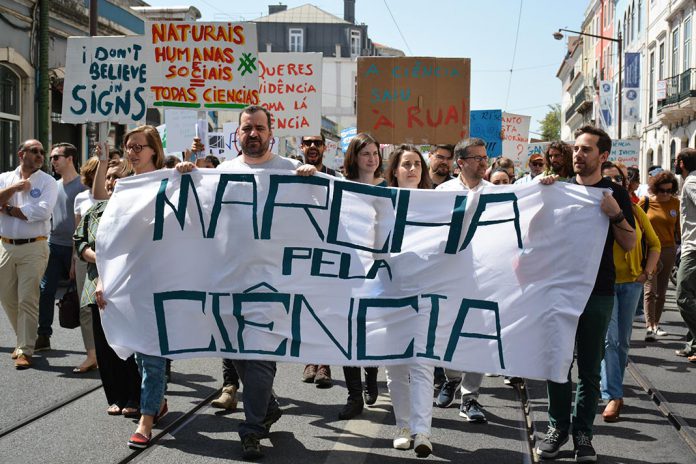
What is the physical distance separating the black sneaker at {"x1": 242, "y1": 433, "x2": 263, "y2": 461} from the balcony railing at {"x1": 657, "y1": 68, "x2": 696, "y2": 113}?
3145cm

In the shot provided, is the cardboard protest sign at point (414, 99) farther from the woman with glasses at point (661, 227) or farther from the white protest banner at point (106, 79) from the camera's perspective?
the white protest banner at point (106, 79)

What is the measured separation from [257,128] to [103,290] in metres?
1.42

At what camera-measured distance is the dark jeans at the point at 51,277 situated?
909 cm

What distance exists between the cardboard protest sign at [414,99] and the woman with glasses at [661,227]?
102 inches

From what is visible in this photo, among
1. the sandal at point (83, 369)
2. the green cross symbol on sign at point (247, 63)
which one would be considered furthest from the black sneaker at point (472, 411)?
Result: the green cross symbol on sign at point (247, 63)

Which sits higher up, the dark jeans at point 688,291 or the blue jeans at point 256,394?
the dark jeans at point 688,291

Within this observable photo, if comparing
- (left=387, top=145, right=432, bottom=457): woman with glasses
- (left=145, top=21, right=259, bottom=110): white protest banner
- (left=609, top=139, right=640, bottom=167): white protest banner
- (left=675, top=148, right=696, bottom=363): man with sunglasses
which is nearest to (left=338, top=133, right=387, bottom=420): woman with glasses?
(left=387, top=145, right=432, bottom=457): woman with glasses

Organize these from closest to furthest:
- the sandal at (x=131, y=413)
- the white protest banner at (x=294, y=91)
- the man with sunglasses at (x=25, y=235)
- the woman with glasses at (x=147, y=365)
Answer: the woman with glasses at (x=147, y=365) → the sandal at (x=131, y=413) → the man with sunglasses at (x=25, y=235) → the white protest banner at (x=294, y=91)

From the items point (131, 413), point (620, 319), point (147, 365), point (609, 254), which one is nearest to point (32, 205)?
point (131, 413)

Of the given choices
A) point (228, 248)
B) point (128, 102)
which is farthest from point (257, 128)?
point (128, 102)

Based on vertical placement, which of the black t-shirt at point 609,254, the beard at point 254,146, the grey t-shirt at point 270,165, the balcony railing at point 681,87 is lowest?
the black t-shirt at point 609,254

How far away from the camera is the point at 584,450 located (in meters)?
5.50

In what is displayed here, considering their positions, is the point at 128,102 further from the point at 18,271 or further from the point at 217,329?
the point at 217,329

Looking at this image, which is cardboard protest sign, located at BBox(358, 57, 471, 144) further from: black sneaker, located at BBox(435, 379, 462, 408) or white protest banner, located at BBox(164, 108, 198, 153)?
black sneaker, located at BBox(435, 379, 462, 408)
